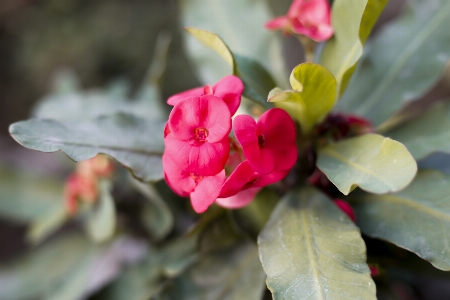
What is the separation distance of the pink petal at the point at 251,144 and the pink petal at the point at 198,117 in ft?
0.08

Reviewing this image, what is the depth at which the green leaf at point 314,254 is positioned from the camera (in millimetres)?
614

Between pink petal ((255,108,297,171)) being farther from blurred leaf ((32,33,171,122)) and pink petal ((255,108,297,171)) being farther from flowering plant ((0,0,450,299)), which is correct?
blurred leaf ((32,33,171,122))

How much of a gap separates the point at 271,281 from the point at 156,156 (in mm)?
352

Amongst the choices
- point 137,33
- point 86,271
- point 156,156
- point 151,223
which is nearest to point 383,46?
point 156,156

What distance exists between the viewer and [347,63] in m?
0.76

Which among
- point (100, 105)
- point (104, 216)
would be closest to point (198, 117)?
point (104, 216)

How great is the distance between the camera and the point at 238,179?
0.62 meters

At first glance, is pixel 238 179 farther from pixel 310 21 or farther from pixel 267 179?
pixel 310 21

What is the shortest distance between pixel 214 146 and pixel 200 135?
0.11 ft

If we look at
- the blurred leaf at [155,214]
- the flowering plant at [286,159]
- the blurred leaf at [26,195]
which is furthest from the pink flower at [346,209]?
the blurred leaf at [26,195]

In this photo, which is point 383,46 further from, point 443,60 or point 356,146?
point 356,146

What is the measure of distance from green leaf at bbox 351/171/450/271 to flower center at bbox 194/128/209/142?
0.38 m

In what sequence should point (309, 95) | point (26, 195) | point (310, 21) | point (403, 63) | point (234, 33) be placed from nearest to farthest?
point (309, 95), point (310, 21), point (403, 63), point (234, 33), point (26, 195)

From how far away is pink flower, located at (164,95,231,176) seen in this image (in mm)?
618
